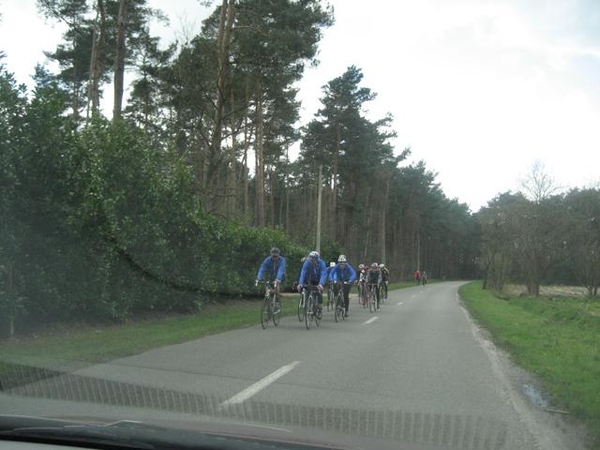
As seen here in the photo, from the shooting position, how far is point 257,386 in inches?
297

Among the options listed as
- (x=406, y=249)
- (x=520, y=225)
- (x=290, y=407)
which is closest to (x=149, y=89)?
(x=290, y=407)

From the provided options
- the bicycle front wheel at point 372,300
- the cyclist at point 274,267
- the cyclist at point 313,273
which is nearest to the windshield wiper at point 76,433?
the cyclist at point 274,267

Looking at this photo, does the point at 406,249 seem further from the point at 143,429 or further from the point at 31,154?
the point at 143,429

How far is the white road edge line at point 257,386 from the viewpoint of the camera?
6.72 meters

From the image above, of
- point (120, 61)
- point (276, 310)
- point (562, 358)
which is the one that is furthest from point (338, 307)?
point (120, 61)

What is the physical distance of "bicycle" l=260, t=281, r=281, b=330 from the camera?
49.0 feet

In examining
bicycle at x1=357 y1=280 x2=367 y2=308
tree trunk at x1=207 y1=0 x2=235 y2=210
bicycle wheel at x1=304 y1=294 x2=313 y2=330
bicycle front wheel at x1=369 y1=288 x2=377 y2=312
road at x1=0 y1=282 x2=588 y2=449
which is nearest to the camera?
road at x1=0 y1=282 x2=588 y2=449

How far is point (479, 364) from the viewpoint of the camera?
10.1 meters

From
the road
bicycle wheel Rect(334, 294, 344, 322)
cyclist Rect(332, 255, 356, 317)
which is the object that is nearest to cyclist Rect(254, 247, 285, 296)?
the road

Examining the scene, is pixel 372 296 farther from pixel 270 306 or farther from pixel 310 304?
pixel 270 306

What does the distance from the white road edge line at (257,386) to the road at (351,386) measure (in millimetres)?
13

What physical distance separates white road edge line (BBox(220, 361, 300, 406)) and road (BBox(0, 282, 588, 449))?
1 centimetres

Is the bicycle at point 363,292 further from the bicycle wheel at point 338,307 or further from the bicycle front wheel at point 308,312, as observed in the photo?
the bicycle front wheel at point 308,312

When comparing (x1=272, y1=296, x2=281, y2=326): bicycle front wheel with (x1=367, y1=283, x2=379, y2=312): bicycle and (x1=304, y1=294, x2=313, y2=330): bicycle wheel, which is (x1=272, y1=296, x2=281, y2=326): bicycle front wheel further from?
(x1=367, y1=283, x2=379, y2=312): bicycle
